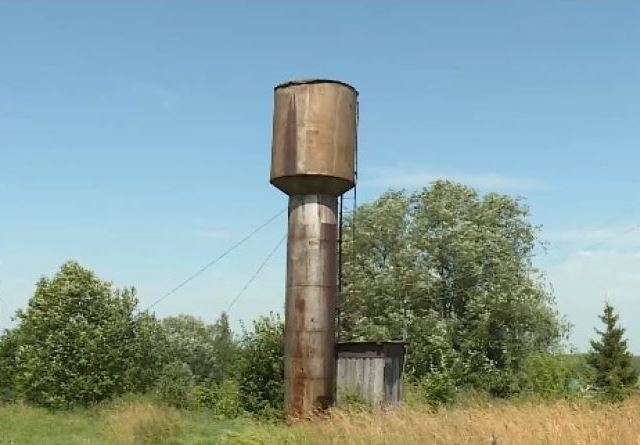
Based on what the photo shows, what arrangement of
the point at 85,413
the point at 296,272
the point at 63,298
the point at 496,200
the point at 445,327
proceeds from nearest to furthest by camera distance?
the point at 296,272, the point at 85,413, the point at 63,298, the point at 445,327, the point at 496,200

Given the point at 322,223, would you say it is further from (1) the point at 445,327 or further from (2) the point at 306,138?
(1) the point at 445,327

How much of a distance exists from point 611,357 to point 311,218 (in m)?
31.8

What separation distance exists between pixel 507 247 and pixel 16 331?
29.3 meters

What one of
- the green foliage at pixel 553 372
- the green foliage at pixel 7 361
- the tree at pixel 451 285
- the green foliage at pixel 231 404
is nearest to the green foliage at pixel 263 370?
the green foliage at pixel 231 404

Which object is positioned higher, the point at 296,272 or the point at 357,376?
the point at 296,272

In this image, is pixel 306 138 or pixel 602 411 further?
pixel 306 138

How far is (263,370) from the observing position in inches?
888

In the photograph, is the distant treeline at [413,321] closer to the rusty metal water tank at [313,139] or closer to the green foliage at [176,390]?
the green foliage at [176,390]

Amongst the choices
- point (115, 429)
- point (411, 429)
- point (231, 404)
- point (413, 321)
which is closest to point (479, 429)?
point (411, 429)

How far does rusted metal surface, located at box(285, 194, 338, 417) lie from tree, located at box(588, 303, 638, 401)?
2985 centimetres

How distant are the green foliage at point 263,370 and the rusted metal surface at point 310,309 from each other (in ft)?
13.1

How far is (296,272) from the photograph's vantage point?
18.3m

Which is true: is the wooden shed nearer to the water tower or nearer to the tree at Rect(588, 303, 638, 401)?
the water tower

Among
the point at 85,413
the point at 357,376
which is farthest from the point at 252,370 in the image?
the point at 85,413
